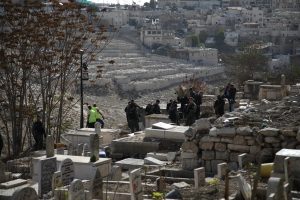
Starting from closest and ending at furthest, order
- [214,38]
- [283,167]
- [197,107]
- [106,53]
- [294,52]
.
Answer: [283,167] → [197,107] → [106,53] → [294,52] → [214,38]

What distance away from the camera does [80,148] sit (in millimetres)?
14273

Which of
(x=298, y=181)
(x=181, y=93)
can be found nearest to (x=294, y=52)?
(x=181, y=93)

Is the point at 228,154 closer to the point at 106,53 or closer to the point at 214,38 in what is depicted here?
the point at 106,53

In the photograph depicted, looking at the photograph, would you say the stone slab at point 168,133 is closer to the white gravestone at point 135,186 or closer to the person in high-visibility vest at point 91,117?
the person in high-visibility vest at point 91,117

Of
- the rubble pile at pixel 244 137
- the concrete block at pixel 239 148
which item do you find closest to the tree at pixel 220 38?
→ the rubble pile at pixel 244 137

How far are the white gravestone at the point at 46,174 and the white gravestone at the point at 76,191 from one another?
8.76 ft

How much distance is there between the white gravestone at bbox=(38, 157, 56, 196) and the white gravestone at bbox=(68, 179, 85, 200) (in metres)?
2.67

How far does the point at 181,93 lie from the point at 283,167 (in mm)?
14980

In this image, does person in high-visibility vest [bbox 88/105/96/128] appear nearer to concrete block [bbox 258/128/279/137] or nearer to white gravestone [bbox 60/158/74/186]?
white gravestone [bbox 60/158/74/186]

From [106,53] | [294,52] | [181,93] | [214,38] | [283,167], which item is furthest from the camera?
[214,38]

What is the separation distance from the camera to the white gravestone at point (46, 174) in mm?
11383

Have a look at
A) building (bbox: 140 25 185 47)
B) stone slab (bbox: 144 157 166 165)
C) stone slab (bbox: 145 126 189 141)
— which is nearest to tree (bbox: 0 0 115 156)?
stone slab (bbox: 145 126 189 141)

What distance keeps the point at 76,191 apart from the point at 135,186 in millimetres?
1031

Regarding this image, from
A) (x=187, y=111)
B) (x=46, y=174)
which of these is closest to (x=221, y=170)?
(x=46, y=174)
